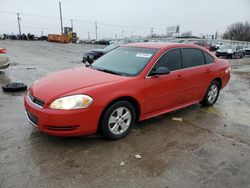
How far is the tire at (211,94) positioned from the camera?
19.1 feet

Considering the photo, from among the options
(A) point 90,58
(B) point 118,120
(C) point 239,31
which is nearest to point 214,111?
(B) point 118,120

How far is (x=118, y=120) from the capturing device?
3932 millimetres

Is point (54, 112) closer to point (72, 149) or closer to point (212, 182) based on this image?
point (72, 149)

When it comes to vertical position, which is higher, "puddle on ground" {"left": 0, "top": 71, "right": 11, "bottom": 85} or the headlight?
the headlight

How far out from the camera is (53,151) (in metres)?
3.56

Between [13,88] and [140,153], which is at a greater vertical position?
[13,88]

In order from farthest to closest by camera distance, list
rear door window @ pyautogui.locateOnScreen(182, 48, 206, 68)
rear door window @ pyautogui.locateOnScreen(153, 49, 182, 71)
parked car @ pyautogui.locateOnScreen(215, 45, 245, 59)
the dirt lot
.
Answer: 1. parked car @ pyautogui.locateOnScreen(215, 45, 245, 59)
2. rear door window @ pyautogui.locateOnScreen(182, 48, 206, 68)
3. rear door window @ pyautogui.locateOnScreen(153, 49, 182, 71)
4. the dirt lot

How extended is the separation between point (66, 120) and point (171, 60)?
7.98 ft

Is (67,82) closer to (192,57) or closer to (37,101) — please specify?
(37,101)

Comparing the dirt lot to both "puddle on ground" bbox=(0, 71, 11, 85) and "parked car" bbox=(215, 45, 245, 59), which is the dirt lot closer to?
"puddle on ground" bbox=(0, 71, 11, 85)

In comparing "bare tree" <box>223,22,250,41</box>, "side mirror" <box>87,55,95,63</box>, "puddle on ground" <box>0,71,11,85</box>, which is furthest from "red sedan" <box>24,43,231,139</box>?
"bare tree" <box>223,22,250,41</box>

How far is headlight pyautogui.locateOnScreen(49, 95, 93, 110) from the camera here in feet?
11.3

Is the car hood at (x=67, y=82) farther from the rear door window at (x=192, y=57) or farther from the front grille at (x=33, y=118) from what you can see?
the rear door window at (x=192, y=57)

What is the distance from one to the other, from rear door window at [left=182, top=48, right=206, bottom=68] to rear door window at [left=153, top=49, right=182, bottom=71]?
0.60 ft
